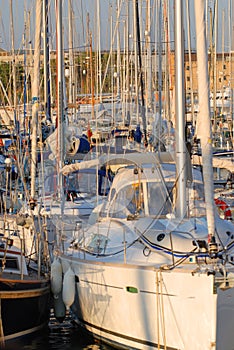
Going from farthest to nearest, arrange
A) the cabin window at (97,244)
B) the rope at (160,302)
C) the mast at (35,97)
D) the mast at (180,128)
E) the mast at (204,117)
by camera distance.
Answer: the mast at (35,97)
the cabin window at (97,244)
the mast at (180,128)
the rope at (160,302)
the mast at (204,117)

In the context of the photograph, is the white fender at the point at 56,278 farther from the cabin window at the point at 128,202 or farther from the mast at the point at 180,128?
the mast at the point at 180,128

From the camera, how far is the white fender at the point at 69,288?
1442 cm

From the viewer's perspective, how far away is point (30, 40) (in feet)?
87.4

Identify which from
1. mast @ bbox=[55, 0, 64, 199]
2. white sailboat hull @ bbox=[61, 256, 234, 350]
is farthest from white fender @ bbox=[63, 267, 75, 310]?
mast @ bbox=[55, 0, 64, 199]

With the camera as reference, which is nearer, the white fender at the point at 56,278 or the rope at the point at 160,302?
the rope at the point at 160,302

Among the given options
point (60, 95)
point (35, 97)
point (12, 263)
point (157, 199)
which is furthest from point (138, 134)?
point (12, 263)

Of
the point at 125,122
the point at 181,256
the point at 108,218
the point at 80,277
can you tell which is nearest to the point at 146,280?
the point at 181,256

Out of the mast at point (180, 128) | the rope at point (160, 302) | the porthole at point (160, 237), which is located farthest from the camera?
the mast at point (180, 128)

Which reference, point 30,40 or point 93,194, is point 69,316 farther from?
point 30,40

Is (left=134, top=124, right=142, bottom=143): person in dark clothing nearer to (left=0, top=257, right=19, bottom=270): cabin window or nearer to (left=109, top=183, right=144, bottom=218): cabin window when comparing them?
(left=109, top=183, right=144, bottom=218): cabin window

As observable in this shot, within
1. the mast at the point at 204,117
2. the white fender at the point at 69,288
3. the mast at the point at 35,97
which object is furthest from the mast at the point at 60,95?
the mast at the point at 204,117

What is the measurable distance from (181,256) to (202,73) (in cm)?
260

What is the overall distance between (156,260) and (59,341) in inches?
107

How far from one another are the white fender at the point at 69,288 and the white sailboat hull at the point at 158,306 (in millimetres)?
221
